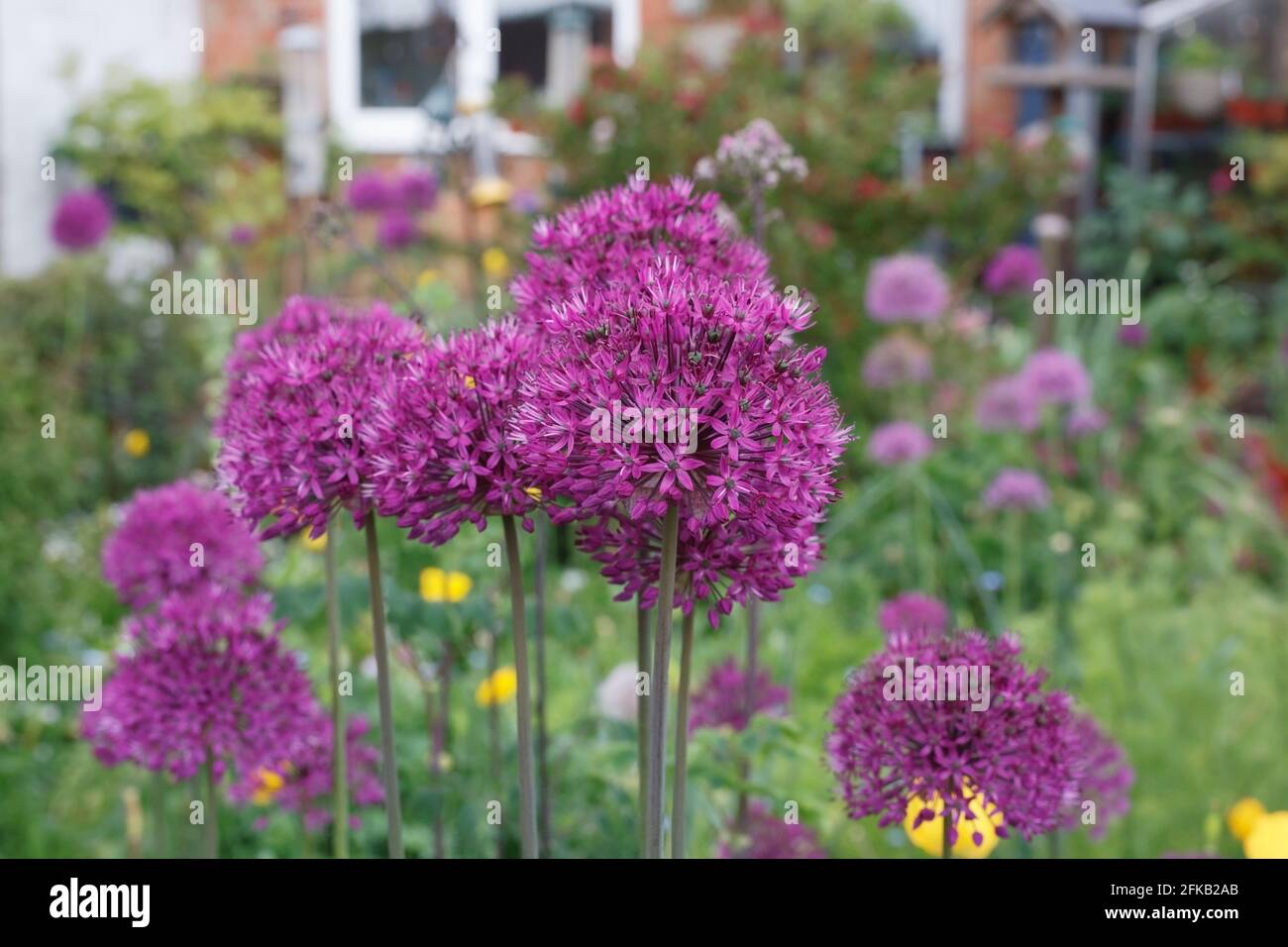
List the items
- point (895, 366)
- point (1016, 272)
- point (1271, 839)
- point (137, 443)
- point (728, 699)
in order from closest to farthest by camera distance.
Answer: point (1271, 839) → point (728, 699) → point (895, 366) → point (1016, 272) → point (137, 443)

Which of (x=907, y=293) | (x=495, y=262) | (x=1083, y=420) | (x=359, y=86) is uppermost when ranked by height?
(x=359, y=86)

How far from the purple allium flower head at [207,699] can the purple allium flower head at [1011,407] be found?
3.21 meters

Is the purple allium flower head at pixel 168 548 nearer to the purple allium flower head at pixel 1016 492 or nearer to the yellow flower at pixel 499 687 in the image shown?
the yellow flower at pixel 499 687

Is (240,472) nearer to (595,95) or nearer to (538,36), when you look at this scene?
(595,95)

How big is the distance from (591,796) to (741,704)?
12.0 inches

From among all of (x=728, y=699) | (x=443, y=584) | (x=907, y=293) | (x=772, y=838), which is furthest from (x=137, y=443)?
(x=772, y=838)

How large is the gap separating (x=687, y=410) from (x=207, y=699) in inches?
29.6

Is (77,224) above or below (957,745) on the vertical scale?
above

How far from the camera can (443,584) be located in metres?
2.13

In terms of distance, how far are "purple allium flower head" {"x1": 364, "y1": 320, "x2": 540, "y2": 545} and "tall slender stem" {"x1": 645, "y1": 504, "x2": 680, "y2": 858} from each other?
121 mm

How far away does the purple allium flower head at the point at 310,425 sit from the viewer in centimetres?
108

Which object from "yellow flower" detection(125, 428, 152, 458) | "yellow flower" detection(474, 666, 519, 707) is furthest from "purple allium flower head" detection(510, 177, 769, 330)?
"yellow flower" detection(125, 428, 152, 458)

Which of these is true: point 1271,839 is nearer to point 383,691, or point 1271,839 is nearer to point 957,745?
point 957,745

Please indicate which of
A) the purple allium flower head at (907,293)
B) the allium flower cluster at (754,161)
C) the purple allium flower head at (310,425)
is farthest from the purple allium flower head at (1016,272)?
the purple allium flower head at (310,425)
